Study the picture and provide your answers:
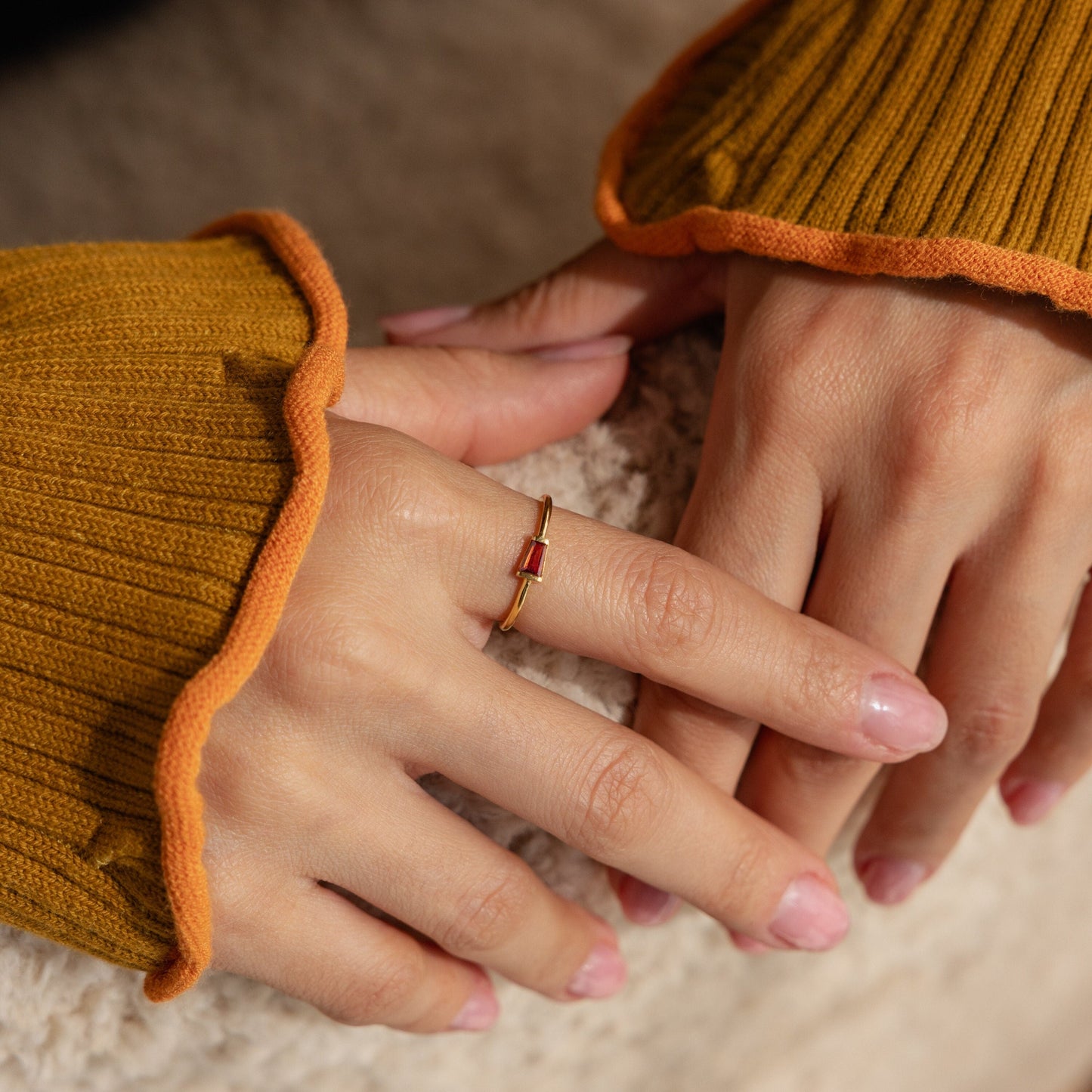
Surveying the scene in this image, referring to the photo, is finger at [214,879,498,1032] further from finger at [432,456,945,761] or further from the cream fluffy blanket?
finger at [432,456,945,761]

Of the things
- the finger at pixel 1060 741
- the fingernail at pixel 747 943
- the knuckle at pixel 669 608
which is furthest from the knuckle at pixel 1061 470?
the fingernail at pixel 747 943

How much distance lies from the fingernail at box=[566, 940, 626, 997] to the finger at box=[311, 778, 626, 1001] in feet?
0.04

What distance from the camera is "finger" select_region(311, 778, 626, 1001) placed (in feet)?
1.86

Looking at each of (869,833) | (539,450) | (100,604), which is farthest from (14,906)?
(869,833)

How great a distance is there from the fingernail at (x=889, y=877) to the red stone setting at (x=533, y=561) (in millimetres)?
368

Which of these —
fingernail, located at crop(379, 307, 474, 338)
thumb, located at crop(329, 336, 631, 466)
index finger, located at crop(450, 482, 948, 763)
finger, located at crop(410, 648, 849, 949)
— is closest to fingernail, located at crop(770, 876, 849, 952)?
finger, located at crop(410, 648, 849, 949)

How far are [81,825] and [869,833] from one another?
0.53m

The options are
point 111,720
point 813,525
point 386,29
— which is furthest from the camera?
point 386,29

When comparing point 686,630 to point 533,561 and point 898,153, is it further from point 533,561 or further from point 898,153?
point 898,153

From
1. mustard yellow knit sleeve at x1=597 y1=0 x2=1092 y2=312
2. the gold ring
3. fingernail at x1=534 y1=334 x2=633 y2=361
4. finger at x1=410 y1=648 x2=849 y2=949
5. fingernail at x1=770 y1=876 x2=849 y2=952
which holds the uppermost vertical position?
A: mustard yellow knit sleeve at x1=597 y1=0 x2=1092 y2=312

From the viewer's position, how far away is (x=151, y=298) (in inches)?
24.2

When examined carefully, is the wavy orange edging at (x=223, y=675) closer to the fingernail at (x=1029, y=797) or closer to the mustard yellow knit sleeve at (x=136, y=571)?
the mustard yellow knit sleeve at (x=136, y=571)

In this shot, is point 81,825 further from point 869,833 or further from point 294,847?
point 869,833

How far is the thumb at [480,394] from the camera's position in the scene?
26.3 inches
